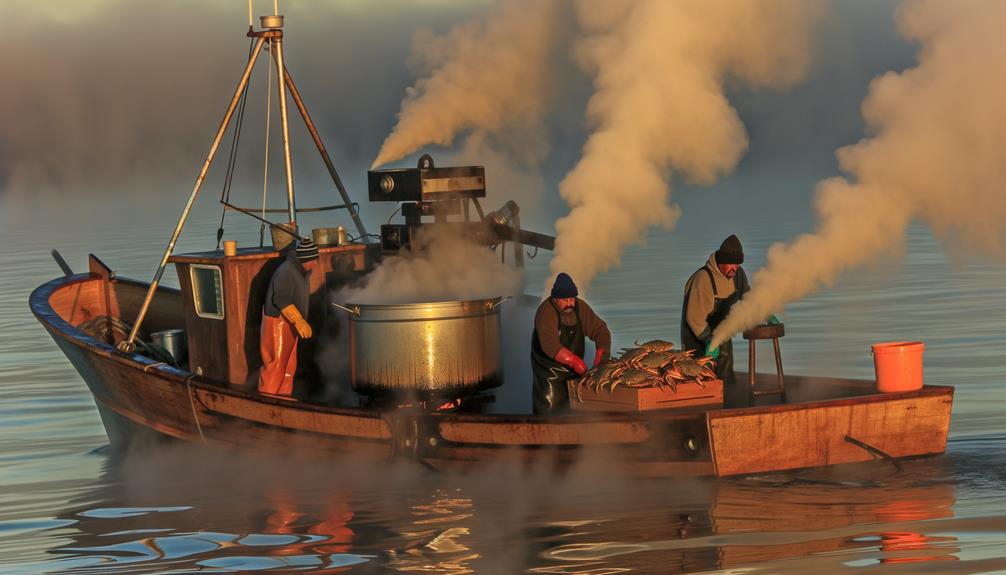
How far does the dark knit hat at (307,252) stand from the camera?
14.6 metres

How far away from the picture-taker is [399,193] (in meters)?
Result: 15.0

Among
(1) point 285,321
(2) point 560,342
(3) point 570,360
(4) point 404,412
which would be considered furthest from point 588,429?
(1) point 285,321

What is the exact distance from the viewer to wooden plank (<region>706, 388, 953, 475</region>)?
39.4ft

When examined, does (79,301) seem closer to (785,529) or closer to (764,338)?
(764,338)

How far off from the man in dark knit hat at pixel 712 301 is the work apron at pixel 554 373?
98 cm

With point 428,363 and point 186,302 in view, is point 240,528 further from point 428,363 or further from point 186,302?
point 186,302

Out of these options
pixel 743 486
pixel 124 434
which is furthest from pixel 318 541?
pixel 124 434

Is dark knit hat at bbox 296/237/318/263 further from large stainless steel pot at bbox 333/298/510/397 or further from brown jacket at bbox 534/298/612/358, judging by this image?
brown jacket at bbox 534/298/612/358

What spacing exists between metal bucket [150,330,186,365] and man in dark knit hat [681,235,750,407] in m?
6.46

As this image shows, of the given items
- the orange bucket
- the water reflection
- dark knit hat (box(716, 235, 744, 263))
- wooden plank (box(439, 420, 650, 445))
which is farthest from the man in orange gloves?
the orange bucket

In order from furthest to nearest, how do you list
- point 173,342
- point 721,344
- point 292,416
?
point 173,342 → point 292,416 → point 721,344

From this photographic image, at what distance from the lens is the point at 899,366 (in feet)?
40.8

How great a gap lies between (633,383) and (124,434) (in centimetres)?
697

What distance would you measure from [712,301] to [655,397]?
1.50m
